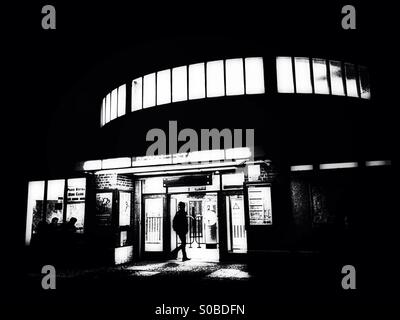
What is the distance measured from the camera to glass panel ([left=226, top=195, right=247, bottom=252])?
35.5 feet

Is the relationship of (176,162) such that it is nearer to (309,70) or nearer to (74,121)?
(309,70)

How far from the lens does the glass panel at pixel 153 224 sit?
11.8 meters

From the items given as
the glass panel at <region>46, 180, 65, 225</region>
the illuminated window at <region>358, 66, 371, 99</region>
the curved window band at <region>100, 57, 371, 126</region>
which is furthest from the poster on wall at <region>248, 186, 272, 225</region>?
the glass panel at <region>46, 180, 65, 225</region>

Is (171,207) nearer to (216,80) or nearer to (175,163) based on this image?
(175,163)

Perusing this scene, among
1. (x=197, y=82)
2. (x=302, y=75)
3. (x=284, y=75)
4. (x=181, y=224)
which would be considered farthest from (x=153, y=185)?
(x=302, y=75)

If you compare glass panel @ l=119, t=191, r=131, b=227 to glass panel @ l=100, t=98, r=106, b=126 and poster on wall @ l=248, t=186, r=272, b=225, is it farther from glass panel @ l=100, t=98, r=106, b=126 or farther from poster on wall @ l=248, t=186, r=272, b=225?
poster on wall @ l=248, t=186, r=272, b=225

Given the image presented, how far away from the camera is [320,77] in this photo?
35.6ft

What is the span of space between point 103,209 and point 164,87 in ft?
17.1

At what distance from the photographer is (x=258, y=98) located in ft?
35.4

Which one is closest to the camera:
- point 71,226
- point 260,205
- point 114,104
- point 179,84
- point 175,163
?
point 260,205

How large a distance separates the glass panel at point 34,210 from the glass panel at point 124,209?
3.62 meters

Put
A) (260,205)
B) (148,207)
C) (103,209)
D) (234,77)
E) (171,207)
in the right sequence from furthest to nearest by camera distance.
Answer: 1. (148,207)
2. (171,207)
3. (234,77)
4. (103,209)
5. (260,205)
